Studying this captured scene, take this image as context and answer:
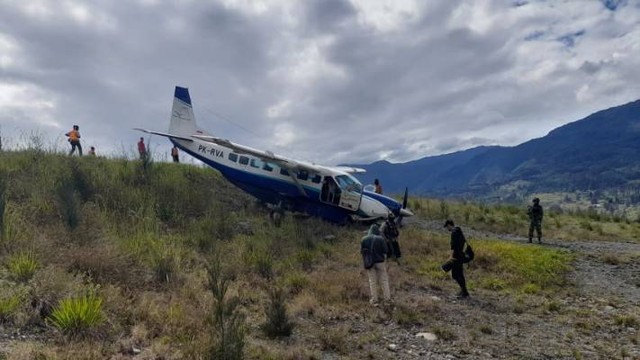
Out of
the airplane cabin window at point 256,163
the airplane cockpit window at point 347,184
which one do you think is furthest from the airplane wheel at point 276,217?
the airplane cockpit window at point 347,184

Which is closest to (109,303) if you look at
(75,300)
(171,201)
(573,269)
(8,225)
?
(75,300)

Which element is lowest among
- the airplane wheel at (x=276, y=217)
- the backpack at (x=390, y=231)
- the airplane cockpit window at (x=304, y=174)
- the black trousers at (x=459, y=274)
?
the black trousers at (x=459, y=274)

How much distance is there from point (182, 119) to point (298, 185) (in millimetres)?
8438

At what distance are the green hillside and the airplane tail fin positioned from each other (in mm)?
4663

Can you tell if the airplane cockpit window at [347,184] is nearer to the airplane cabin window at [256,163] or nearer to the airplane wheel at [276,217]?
the airplane wheel at [276,217]

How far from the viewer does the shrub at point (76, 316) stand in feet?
19.4

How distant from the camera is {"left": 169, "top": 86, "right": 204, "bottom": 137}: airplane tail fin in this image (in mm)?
22047

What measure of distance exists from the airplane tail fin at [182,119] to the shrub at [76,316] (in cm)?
1636

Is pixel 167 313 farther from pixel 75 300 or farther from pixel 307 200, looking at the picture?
pixel 307 200

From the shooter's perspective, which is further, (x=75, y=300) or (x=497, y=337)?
(x=497, y=337)

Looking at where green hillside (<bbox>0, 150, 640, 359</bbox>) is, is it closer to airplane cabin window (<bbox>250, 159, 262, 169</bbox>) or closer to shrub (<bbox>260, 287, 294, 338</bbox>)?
shrub (<bbox>260, 287, 294, 338</bbox>)

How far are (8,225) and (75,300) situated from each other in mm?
4614

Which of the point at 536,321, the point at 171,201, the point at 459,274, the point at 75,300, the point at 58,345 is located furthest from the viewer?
the point at 171,201

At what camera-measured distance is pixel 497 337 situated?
8016mm
